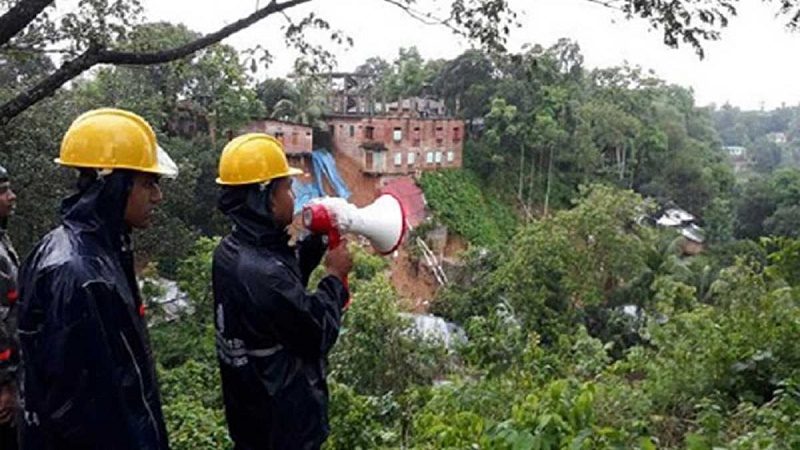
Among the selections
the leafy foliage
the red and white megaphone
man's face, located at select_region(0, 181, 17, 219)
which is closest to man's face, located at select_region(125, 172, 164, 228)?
the red and white megaphone

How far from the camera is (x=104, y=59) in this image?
4734 millimetres

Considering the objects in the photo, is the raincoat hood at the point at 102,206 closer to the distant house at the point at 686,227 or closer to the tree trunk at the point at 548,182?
the tree trunk at the point at 548,182

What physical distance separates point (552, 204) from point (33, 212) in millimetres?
22950

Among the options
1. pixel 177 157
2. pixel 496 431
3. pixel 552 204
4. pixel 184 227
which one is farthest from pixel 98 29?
pixel 552 204

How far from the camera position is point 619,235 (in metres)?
17.3

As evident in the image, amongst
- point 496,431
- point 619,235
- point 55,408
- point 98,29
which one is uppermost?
point 98,29

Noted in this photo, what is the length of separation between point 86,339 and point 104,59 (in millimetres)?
3355

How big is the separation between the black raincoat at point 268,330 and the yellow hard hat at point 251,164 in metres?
0.04

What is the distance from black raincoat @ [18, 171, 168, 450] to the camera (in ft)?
6.00

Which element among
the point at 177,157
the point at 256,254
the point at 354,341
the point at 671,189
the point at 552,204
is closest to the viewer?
the point at 256,254

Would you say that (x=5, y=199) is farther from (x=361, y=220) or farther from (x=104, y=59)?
(x=104, y=59)

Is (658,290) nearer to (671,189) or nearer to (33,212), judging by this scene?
(33,212)

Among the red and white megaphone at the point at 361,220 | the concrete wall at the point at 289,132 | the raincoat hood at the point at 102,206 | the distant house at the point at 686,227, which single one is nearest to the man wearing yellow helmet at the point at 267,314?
the red and white megaphone at the point at 361,220

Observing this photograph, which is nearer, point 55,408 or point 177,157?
point 55,408
